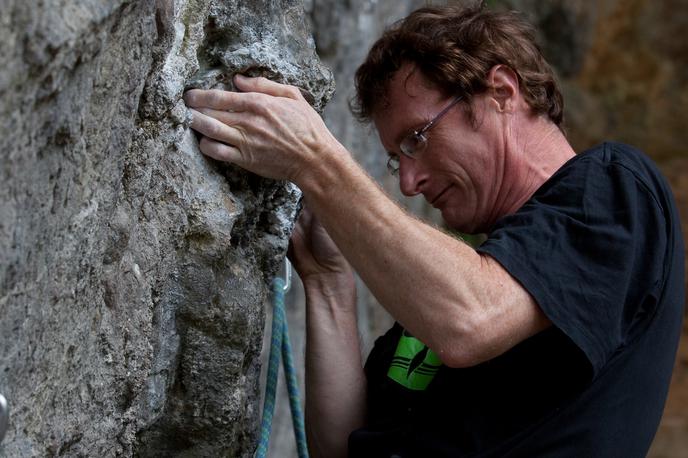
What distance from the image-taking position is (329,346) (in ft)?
7.00

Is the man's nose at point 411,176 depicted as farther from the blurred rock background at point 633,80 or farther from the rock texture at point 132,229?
the blurred rock background at point 633,80

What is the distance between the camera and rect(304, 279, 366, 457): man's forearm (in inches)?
82.7

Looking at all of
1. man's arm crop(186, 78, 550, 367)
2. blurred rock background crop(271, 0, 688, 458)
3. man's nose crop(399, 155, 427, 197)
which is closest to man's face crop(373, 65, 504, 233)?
man's nose crop(399, 155, 427, 197)

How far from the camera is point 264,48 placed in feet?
5.79

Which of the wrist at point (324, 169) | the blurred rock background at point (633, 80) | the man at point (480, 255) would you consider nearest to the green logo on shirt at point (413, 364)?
Answer: the man at point (480, 255)

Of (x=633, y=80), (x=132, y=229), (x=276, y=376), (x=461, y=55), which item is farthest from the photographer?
(x=633, y=80)

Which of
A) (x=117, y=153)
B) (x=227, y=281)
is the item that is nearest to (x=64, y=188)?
(x=117, y=153)

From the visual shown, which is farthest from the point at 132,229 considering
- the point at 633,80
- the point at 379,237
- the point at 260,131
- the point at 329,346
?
the point at 633,80

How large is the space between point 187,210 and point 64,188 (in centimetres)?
41

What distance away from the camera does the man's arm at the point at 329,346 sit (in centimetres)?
210

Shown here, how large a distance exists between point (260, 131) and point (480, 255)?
1.35 feet

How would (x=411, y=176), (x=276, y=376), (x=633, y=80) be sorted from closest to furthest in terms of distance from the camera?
(x=276, y=376), (x=411, y=176), (x=633, y=80)

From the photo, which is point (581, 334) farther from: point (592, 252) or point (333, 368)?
point (333, 368)

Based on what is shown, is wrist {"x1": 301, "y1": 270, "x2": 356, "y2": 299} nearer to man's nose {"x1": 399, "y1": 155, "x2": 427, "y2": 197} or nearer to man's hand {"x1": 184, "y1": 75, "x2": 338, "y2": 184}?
man's nose {"x1": 399, "y1": 155, "x2": 427, "y2": 197}
